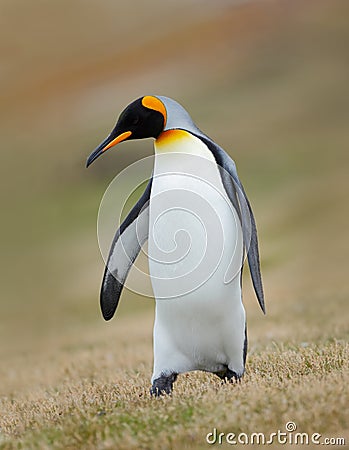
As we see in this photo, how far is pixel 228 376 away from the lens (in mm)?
6543

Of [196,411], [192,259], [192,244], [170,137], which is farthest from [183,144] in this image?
[196,411]

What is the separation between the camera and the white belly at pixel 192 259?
6.10 meters

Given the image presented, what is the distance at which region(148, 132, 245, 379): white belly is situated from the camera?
610 cm

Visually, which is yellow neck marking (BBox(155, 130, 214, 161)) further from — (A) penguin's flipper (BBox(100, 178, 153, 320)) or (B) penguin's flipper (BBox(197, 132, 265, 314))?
(A) penguin's flipper (BBox(100, 178, 153, 320))

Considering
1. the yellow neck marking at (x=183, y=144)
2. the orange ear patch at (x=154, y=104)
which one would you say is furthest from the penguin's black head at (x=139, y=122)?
the yellow neck marking at (x=183, y=144)

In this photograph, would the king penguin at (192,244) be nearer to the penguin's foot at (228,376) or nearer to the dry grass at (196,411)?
the penguin's foot at (228,376)

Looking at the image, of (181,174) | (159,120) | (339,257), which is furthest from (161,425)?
(339,257)

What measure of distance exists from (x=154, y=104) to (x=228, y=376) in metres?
2.35

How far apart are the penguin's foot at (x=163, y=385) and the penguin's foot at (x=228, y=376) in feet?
1.44

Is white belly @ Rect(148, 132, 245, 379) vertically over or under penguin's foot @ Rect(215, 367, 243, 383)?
over

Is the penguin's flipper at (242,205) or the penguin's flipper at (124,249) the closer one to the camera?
the penguin's flipper at (242,205)

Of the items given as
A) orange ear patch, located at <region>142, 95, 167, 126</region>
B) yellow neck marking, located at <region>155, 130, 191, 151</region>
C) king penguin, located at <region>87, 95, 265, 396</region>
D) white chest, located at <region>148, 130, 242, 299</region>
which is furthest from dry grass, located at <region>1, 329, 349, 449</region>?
orange ear patch, located at <region>142, 95, 167, 126</region>

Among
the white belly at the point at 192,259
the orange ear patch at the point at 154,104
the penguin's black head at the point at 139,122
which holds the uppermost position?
the orange ear patch at the point at 154,104

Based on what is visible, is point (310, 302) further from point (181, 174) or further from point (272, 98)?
point (272, 98)
